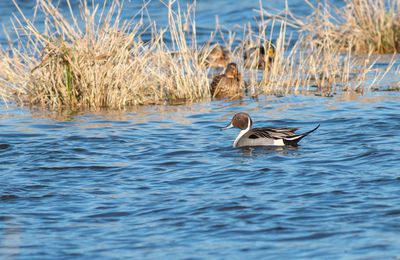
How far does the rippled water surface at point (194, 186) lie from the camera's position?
6383 millimetres

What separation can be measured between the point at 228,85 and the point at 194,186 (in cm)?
542

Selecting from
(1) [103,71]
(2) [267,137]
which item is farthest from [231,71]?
(2) [267,137]

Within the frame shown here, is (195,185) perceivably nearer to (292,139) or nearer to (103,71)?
(292,139)

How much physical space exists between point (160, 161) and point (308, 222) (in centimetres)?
291

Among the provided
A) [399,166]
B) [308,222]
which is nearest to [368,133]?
[399,166]

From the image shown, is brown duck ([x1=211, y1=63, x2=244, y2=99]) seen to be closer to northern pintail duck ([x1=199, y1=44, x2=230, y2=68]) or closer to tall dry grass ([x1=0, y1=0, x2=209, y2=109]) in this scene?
tall dry grass ([x1=0, y1=0, x2=209, y2=109])

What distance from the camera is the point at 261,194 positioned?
7711mm

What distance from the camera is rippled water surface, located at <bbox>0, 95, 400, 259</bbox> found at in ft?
20.9

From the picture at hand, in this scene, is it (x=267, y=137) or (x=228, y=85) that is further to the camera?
(x=228, y=85)

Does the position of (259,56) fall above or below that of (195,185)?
above

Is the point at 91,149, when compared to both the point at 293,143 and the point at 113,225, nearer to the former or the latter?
the point at 293,143

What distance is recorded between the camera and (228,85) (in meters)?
13.4

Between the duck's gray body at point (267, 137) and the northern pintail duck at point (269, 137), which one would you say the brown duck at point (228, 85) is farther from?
the duck's gray body at point (267, 137)

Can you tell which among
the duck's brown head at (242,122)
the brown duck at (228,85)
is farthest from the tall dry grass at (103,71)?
the duck's brown head at (242,122)
